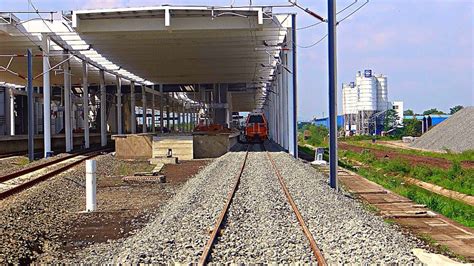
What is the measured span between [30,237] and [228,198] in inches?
201

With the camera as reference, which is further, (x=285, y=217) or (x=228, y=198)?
(x=228, y=198)

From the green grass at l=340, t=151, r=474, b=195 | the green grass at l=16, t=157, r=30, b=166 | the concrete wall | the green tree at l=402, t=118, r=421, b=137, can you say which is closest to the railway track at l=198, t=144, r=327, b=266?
the green grass at l=340, t=151, r=474, b=195

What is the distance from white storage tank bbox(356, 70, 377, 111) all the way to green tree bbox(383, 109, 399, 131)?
17.1ft

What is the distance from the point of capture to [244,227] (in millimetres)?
10406

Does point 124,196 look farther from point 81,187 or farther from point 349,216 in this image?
point 349,216

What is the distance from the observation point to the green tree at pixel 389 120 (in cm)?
10924

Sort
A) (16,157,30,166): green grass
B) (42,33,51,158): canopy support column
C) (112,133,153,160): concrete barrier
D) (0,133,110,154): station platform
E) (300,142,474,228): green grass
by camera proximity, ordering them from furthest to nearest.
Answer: (0,133,110,154): station platform
(112,133,153,160): concrete barrier
(42,33,51,158): canopy support column
(16,157,30,166): green grass
(300,142,474,228): green grass

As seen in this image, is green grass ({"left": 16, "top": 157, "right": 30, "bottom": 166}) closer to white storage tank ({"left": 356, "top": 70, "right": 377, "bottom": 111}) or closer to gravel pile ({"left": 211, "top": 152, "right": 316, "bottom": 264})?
gravel pile ({"left": 211, "top": 152, "right": 316, "bottom": 264})

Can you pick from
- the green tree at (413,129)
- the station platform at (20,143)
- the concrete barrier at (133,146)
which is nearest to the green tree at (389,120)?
the green tree at (413,129)

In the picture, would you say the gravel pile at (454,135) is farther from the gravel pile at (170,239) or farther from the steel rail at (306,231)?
the gravel pile at (170,239)

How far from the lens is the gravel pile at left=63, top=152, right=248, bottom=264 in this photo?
319 inches

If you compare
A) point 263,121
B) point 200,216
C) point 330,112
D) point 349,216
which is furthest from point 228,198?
point 263,121

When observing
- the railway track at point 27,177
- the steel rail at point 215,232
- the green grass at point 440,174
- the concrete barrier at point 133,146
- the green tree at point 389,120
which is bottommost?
the green grass at point 440,174

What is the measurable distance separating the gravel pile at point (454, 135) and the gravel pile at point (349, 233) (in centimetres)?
3587
